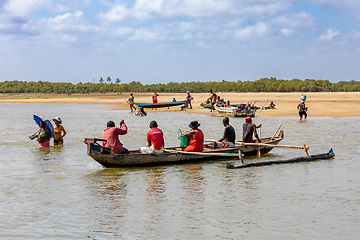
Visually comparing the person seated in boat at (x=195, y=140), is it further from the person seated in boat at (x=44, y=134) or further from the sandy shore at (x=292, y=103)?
the sandy shore at (x=292, y=103)

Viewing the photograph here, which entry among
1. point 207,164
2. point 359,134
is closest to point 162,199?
point 207,164

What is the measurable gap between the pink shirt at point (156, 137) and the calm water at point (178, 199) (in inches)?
27.3

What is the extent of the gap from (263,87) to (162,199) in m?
91.9

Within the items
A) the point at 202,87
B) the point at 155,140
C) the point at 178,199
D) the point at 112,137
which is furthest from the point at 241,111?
the point at 202,87

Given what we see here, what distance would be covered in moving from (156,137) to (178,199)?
335cm

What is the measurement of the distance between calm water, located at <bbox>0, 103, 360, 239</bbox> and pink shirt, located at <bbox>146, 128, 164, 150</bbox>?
2.28ft

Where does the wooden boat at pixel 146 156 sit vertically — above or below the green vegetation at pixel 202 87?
below

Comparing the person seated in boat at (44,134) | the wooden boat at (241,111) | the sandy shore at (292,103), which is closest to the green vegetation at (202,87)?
the sandy shore at (292,103)

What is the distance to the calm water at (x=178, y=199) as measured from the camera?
7.44 metres

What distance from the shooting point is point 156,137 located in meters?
12.6

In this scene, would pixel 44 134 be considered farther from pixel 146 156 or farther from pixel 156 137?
pixel 156 137

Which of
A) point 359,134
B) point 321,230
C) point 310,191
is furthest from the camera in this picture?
point 359,134

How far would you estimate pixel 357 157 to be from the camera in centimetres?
1473

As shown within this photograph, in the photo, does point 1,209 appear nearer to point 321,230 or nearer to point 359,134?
point 321,230
